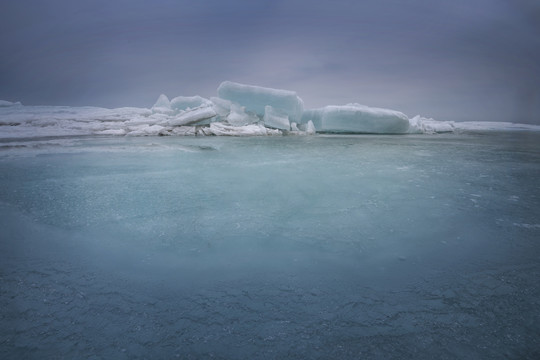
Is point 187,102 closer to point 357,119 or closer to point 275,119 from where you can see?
point 275,119

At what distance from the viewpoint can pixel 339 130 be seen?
14.9 meters

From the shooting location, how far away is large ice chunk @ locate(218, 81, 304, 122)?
42.1 ft

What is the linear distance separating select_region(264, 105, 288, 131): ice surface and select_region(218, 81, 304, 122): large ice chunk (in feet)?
0.83

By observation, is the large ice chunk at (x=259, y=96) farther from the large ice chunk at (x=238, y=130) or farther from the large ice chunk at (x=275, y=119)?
the large ice chunk at (x=238, y=130)

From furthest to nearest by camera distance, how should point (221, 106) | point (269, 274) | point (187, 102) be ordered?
1. point (187, 102)
2. point (221, 106)
3. point (269, 274)

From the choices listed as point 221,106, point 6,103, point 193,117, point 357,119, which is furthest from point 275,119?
point 6,103

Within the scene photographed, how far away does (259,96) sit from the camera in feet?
42.8

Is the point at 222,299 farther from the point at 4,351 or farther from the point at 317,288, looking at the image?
the point at 4,351

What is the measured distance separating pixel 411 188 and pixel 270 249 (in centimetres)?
250

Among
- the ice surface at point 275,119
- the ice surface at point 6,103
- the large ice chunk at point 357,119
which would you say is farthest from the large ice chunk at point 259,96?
the ice surface at point 6,103

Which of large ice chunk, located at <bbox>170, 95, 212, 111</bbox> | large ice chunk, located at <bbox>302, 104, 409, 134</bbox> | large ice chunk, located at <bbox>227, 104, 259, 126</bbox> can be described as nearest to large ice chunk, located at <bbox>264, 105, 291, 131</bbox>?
large ice chunk, located at <bbox>227, 104, 259, 126</bbox>

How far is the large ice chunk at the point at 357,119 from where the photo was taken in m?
14.0

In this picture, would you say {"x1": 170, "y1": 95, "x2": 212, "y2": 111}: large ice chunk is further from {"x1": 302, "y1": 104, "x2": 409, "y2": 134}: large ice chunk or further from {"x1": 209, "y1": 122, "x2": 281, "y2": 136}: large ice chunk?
{"x1": 302, "y1": 104, "x2": 409, "y2": 134}: large ice chunk

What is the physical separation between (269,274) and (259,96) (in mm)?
12392
